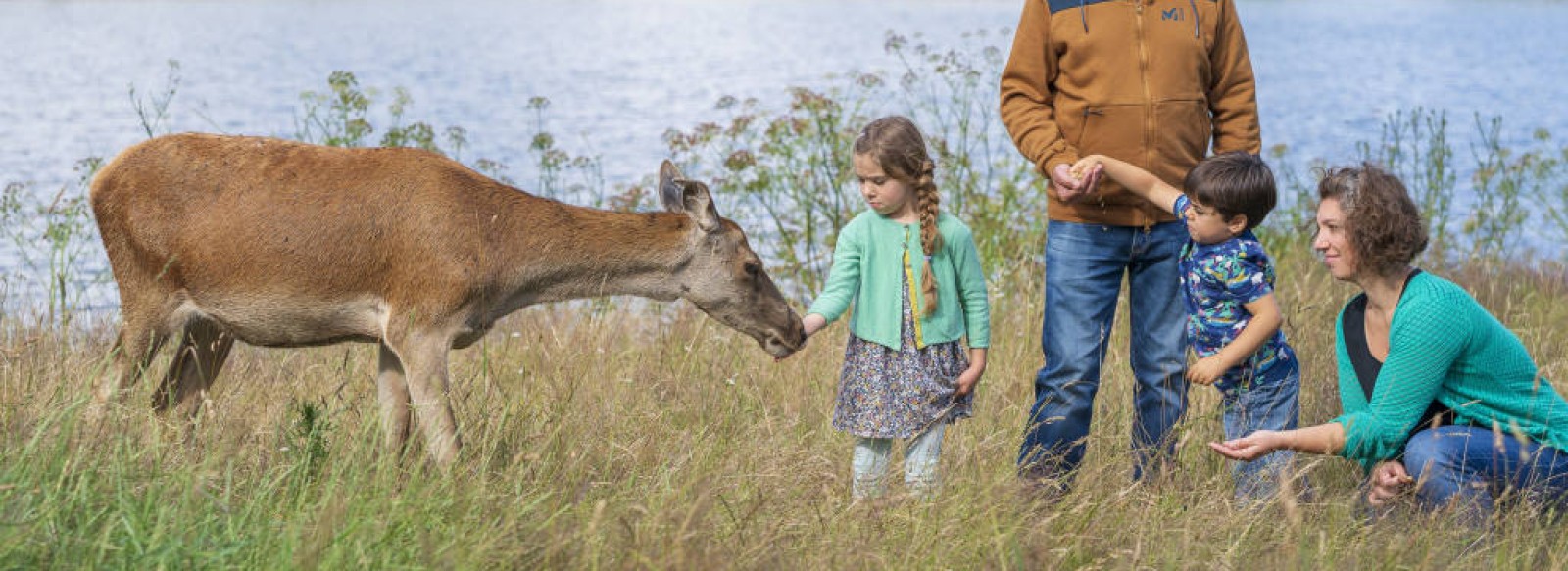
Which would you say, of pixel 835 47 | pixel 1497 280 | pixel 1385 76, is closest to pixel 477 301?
pixel 1497 280

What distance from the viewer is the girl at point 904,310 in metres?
5.11

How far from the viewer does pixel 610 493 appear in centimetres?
486

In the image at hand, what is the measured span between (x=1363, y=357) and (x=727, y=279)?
207 cm

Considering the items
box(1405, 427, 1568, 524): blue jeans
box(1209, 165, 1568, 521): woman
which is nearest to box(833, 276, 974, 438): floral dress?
box(1209, 165, 1568, 521): woman

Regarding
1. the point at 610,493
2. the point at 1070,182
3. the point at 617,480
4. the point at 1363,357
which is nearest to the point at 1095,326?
the point at 1070,182

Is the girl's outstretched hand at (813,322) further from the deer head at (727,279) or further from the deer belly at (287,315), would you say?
the deer belly at (287,315)

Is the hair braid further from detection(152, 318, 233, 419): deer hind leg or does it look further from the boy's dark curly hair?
detection(152, 318, 233, 419): deer hind leg

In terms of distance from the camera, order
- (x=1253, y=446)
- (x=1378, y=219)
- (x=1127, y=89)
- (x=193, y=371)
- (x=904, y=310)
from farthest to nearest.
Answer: (x=193, y=371), (x=1127, y=89), (x=904, y=310), (x=1378, y=219), (x=1253, y=446)

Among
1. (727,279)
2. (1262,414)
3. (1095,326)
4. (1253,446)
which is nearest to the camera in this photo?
(1253,446)

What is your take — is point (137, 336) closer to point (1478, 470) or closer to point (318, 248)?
point (318, 248)

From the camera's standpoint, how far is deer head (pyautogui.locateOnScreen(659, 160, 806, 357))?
228 inches

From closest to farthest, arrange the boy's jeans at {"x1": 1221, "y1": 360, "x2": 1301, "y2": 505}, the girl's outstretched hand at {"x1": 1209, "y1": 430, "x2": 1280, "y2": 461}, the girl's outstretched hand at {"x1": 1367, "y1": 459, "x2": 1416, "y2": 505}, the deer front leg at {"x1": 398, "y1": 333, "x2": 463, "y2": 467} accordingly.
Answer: the girl's outstretched hand at {"x1": 1209, "y1": 430, "x2": 1280, "y2": 461} < the girl's outstretched hand at {"x1": 1367, "y1": 459, "x2": 1416, "y2": 505} < the deer front leg at {"x1": 398, "y1": 333, "x2": 463, "y2": 467} < the boy's jeans at {"x1": 1221, "y1": 360, "x2": 1301, "y2": 505}

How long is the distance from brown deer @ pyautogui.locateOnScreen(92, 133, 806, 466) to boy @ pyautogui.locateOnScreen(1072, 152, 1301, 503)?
1601 millimetres

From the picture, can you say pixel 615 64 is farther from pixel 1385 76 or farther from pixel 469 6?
pixel 469 6
